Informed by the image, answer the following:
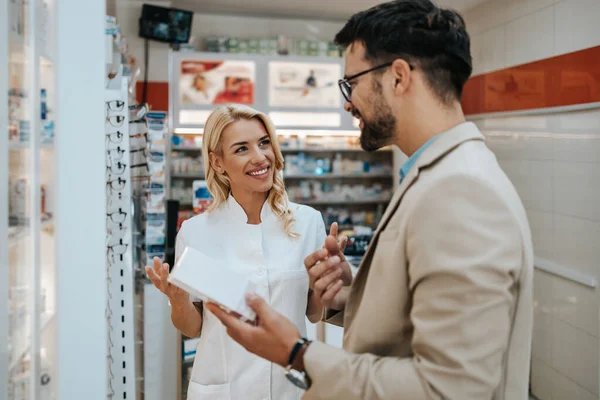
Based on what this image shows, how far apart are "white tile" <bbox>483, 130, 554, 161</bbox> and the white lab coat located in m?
3.17

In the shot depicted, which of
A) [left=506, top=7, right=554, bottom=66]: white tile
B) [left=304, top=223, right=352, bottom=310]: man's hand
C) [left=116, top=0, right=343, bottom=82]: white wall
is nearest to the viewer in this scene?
[left=304, top=223, right=352, bottom=310]: man's hand

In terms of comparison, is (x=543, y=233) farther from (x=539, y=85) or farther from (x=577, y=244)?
(x=539, y=85)

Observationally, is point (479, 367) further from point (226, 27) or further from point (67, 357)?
point (226, 27)

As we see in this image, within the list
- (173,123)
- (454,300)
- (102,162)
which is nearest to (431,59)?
(454,300)

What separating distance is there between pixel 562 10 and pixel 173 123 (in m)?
4.30

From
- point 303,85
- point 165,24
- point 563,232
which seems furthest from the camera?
point 303,85

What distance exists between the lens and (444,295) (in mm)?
951

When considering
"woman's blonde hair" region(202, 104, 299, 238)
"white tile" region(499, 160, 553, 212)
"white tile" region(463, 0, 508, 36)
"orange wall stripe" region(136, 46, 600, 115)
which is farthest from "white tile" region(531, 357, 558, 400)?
"woman's blonde hair" region(202, 104, 299, 238)

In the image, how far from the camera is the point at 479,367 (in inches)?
37.4

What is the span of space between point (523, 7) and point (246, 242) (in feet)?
13.6

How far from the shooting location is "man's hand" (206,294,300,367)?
3.60 ft

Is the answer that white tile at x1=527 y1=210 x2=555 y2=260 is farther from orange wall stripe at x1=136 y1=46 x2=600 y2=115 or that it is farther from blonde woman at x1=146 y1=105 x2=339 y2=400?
blonde woman at x1=146 y1=105 x2=339 y2=400

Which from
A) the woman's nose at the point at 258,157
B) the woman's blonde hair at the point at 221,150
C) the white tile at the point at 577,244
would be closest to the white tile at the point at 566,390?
the white tile at the point at 577,244

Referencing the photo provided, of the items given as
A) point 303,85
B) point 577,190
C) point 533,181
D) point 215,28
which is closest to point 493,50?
point 533,181
